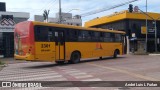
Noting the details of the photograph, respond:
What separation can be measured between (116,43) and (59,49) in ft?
31.5

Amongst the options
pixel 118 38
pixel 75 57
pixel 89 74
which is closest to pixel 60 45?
pixel 75 57

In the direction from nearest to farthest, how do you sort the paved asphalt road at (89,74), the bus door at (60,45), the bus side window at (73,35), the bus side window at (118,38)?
the paved asphalt road at (89,74) < the bus door at (60,45) < the bus side window at (73,35) < the bus side window at (118,38)

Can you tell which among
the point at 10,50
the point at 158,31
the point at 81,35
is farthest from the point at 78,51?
the point at 158,31

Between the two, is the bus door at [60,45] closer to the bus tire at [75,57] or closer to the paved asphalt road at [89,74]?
the bus tire at [75,57]

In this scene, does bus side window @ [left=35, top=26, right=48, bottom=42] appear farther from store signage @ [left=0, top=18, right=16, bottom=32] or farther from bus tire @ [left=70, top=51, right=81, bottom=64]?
store signage @ [left=0, top=18, right=16, bottom=32]

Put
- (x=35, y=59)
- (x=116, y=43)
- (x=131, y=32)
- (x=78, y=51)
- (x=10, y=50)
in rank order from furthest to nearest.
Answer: (x=131, y=32) < (x=10, y=50) < (x=116, y=43) < (x=78, y=51) < (x=35, y=59)

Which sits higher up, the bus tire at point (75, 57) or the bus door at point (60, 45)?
the bus door at point (60, 45)

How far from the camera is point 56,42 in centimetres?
2217

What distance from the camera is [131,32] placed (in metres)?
51.1

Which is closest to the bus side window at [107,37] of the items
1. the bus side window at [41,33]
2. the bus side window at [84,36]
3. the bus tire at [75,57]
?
the bus side window at [84,36]

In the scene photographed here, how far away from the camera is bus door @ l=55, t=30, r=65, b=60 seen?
22312mm

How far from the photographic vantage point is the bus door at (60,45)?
22.3 m

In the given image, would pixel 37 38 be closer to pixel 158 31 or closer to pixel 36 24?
pixel 36 24

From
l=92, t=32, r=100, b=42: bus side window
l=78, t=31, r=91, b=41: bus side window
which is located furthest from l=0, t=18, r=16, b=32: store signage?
l=78, t=31, r=91, b=41: bus side window
